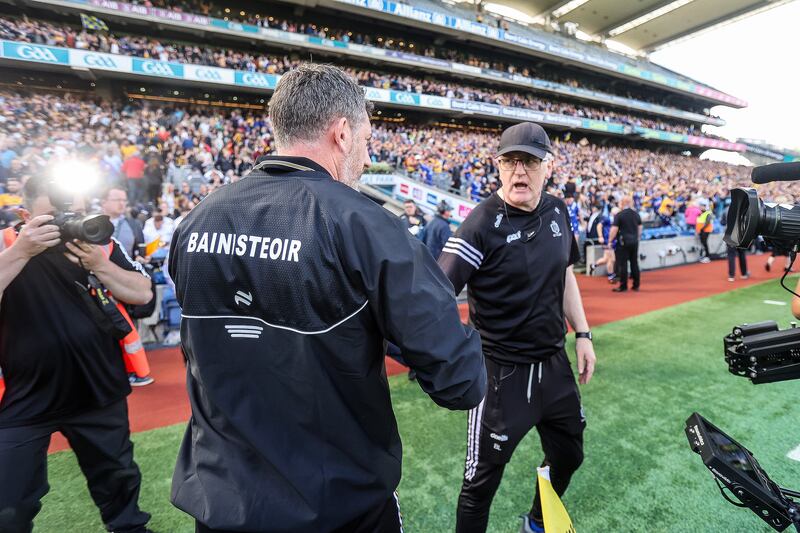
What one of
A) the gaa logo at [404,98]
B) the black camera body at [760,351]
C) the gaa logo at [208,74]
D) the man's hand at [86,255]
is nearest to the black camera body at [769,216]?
the black camera body at [760,351]

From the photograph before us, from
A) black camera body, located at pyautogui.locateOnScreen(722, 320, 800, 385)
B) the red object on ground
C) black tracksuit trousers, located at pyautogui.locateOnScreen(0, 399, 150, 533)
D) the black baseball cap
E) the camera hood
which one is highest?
the black baseball cap

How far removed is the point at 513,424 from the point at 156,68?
23.6 meters

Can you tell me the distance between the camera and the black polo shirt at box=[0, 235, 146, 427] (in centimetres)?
188

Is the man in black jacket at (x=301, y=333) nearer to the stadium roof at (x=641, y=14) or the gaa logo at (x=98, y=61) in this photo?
the gaa logo at (x=98, y=61)

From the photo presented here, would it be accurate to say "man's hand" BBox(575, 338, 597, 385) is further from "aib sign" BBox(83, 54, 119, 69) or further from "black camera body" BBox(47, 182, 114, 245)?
"aib sign" BBox(83, 54, 119, 69)

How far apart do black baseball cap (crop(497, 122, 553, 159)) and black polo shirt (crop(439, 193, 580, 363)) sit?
26cm

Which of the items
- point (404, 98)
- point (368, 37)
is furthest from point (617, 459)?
point (368, 37)

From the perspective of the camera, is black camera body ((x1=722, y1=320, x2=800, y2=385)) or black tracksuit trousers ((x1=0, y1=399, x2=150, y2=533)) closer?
black camera body ((x1=722, y1=320, x2=800, y2=385))

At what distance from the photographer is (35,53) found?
58.1 ft

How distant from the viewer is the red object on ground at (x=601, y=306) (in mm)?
3932

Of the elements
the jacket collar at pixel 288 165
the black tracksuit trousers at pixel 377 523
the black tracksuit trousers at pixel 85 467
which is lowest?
the black tracksuit trousers at pixel 85 467

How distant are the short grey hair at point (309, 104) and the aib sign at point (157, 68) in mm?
23190

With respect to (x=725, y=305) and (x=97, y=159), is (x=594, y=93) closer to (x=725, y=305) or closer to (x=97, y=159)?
(x=725, y=305)

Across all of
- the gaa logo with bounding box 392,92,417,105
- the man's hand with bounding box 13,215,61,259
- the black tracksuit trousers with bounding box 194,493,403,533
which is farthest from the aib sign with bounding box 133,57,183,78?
the black tracksuit trousers with bounding box 194,493,403,533
